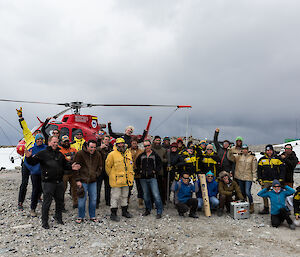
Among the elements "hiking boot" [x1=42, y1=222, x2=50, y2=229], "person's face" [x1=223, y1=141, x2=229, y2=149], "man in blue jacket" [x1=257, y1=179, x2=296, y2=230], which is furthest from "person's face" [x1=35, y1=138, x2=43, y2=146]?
"man in blue jacket" [x1=257, y1=179, x2=296, y2=230]

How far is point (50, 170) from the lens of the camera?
18.6 feet

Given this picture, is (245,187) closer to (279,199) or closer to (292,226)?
(279,199)

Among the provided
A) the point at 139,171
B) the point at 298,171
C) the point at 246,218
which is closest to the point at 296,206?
the point at 246,218

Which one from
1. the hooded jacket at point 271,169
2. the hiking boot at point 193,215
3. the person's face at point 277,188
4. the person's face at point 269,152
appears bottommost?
the hiking boot at point 193,215

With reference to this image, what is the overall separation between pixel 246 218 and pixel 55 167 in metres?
5.52

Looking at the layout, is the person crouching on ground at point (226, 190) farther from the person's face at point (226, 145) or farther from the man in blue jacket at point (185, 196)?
the person's face at point (226, 145)

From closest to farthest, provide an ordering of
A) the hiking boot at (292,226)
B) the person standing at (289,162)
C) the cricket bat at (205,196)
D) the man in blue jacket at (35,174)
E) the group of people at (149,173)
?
1. the group of people at (149,173)
2. the hiking boot at (292,226)
3. the man in blue jacket at (35,174)
4. the cricket bat at (205,196)
5. the person standing at (289,162)

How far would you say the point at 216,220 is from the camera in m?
6.77

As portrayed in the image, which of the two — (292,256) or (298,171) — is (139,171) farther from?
(298,171)

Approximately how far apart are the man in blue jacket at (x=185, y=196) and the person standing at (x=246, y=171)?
1.69m

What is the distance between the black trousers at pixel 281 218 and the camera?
6.25 m

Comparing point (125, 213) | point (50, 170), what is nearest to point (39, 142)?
point (50, 170)

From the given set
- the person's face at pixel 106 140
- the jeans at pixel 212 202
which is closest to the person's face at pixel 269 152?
the jeans at pixel 212 202

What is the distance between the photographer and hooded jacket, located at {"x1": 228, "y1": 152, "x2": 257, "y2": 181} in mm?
7492
